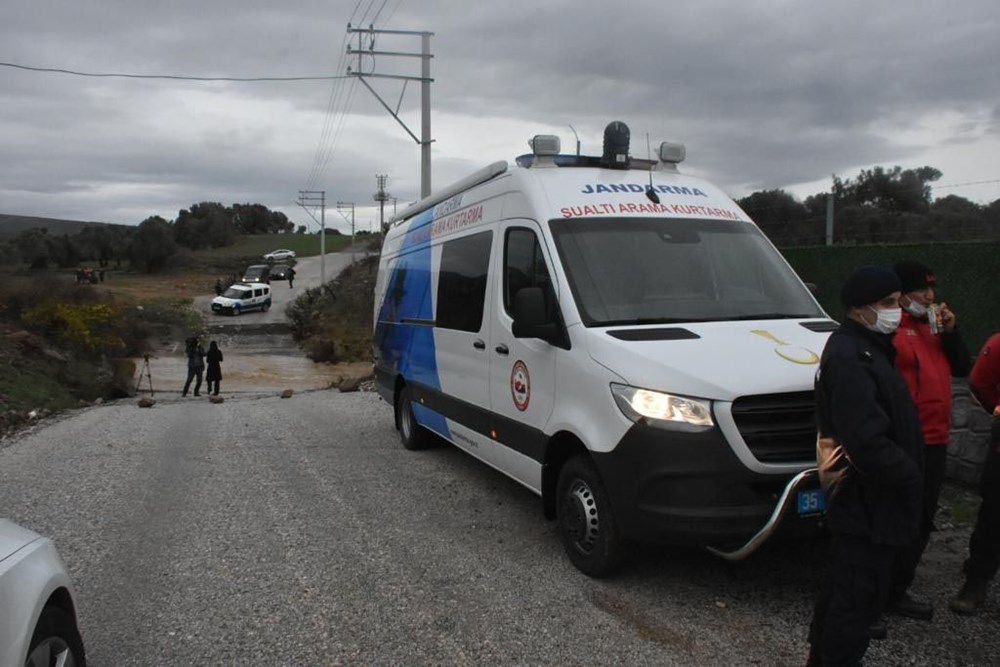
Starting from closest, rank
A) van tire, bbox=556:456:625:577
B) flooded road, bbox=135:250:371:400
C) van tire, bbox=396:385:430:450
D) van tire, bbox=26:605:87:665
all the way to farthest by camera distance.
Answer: van tire, bbox=26:605:87:665
van tire, bbox=556:456:625:577
van tire, bbox=396:385:430:450
flooded road, bbox=135:250:371:400

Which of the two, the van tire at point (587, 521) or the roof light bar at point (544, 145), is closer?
the van tire at point (587, 521)

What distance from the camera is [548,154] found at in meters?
5.95

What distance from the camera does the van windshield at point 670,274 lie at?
490 cm

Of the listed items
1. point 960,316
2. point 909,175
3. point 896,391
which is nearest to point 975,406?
point 960,316

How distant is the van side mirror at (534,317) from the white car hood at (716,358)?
12.3 inches

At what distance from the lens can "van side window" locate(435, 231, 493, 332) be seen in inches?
248

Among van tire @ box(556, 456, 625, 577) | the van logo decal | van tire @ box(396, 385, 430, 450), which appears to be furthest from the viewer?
van tire @ box(396, 385, 430, 450)

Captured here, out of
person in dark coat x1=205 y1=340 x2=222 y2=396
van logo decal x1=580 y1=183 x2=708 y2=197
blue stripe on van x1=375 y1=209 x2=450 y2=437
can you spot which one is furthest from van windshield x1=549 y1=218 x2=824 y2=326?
person in dark coat x1=205 y1=340 x2=222 y2=396

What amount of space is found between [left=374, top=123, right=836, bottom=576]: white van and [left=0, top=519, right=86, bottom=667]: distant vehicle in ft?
8.68

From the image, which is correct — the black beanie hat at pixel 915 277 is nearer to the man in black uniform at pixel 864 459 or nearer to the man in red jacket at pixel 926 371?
the man in red jacket at pixel 926 371

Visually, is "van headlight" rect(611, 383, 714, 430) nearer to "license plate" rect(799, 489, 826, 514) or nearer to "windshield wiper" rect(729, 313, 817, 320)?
"license plate" rect(799, 489, 826, 514)

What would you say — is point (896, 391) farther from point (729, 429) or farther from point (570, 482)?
point (570, 482)

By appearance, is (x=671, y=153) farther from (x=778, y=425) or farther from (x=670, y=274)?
(x=778, y=425)

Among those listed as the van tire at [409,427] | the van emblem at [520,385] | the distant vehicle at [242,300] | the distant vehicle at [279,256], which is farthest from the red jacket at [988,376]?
the distant vehicle at [279,256]
